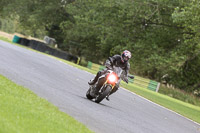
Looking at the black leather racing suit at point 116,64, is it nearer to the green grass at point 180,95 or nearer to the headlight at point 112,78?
the headlight at point 112,78

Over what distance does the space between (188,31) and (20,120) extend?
30.2 metres

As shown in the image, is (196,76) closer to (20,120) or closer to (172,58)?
(172,58)

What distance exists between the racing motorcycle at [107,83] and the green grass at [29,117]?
3266mm

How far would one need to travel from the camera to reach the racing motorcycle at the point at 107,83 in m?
11.5

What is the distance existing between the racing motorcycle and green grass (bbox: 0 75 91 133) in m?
3.27

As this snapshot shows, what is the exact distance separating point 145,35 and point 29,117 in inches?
1370

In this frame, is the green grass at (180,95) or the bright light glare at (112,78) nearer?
the bright light glare at (112,78)

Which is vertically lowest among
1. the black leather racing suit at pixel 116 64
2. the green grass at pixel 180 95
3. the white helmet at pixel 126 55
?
the green grass at pixel 180 95

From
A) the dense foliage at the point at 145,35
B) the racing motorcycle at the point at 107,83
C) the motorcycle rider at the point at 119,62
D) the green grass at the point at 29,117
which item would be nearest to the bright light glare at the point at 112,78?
the racing motorcycle at the point at 107,83

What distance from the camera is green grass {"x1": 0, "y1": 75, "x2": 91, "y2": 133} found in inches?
221

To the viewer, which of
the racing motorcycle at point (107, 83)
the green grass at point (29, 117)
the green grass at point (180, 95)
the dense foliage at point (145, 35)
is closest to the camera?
the green grass at point (29, 117)

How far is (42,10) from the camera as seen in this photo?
55250 mm

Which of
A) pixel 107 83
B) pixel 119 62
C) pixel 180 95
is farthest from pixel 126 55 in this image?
pixel 180 95

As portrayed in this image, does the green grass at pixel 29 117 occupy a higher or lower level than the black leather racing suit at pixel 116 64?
lower
